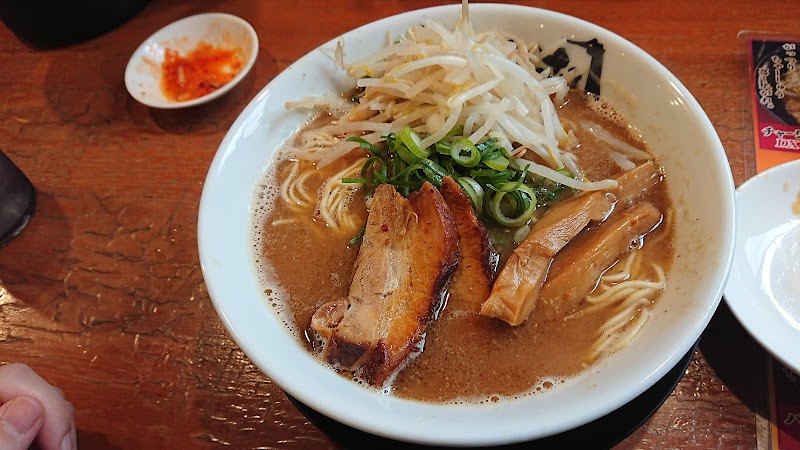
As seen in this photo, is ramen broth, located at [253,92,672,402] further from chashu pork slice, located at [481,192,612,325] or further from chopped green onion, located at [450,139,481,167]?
chopped green onion, located at [450,139,481,167]

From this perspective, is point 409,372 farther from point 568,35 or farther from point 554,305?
point 568,35

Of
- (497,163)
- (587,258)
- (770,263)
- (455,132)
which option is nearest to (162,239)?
(455,132)

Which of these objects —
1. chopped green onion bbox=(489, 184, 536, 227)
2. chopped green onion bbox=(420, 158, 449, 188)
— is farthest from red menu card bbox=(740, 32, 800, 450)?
chopped green onion bbox=(420, 158, 449, 188)

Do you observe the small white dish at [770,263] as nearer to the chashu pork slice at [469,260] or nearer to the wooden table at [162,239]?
the wooden table at [162,239]

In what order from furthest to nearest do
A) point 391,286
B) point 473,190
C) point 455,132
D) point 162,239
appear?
1. point 162,239
2. point 455,132
3. point 473,190
4. point 391,286

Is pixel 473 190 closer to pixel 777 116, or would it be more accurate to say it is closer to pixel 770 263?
pixel 770 263

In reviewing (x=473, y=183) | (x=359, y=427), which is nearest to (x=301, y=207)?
(x=473, y=183)

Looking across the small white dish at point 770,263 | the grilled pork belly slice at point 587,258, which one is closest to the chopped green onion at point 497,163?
A: the grilled pork belly slice at point 587,258
